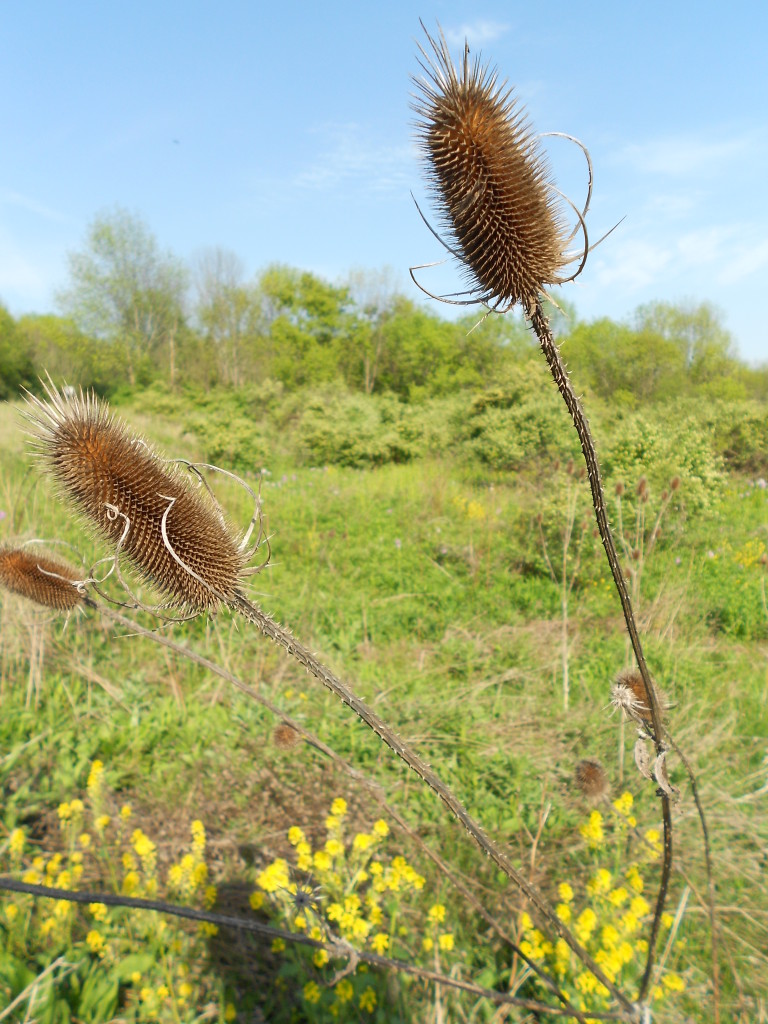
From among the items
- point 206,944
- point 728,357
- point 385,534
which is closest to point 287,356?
point 728,357

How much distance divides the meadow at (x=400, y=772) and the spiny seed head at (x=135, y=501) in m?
0.07

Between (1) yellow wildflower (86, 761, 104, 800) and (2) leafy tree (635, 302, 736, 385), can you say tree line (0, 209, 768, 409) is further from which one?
(1) yellow wildflower (86, 761, 104, 800)

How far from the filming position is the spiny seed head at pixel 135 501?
0.96 metres

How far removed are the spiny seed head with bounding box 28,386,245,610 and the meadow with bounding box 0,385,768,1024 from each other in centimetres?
7

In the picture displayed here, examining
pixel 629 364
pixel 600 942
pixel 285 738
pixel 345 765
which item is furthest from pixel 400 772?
pixel 629 364

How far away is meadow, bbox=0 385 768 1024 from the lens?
1.90 m

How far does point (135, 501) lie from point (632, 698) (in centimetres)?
101

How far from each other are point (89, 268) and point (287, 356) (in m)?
9.40

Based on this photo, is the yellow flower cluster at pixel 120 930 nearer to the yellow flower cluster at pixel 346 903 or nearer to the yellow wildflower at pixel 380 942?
the yellow flower cluster at pixel 346 903

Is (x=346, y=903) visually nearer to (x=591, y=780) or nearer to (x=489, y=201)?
(x=591, y=780)

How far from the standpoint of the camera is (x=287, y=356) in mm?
27438

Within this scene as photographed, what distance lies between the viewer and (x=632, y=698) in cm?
122

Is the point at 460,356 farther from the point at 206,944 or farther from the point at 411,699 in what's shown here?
the point at 206,944

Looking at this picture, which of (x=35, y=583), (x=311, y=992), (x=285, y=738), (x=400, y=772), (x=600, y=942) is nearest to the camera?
(x=35, y=583)
